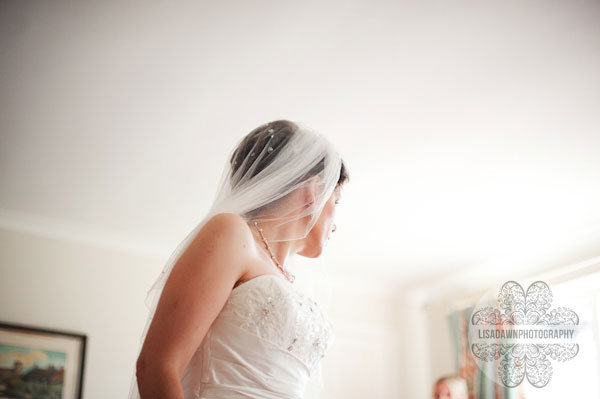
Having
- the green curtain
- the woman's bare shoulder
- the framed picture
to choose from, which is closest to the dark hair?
the woman's bare shoulder

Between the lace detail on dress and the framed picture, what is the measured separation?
3020mm

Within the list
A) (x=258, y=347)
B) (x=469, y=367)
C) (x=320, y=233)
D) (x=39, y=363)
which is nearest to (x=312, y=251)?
(x=320, y=233)

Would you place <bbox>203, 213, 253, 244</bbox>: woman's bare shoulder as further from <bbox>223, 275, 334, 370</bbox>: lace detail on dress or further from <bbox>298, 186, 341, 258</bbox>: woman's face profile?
<bbox>298, 186, 341, 258</bbox>: woman's face profile

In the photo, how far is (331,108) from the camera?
297 cm

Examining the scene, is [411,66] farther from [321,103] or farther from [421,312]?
[421,312]

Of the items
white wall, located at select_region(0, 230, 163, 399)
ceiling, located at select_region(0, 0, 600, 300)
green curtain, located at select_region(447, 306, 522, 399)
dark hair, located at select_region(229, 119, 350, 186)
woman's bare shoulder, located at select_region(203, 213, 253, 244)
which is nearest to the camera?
woman's bare shoulder, located at select_region(203, 213, 253, 244)

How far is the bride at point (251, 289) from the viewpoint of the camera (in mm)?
1127

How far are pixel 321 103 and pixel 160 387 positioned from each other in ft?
6.73

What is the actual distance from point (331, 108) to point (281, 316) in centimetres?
178

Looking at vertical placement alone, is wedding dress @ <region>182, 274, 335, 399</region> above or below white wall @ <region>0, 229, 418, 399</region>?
below

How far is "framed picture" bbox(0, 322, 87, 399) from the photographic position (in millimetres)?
3812

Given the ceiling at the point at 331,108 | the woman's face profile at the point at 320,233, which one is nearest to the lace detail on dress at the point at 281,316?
the woman's face profile at the point at 320,233

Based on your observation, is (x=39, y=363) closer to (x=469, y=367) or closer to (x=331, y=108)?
(x=331, y=108)

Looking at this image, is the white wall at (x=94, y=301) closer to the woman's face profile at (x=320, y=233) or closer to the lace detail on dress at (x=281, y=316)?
the woman's face profile at (x=320, y=233)
